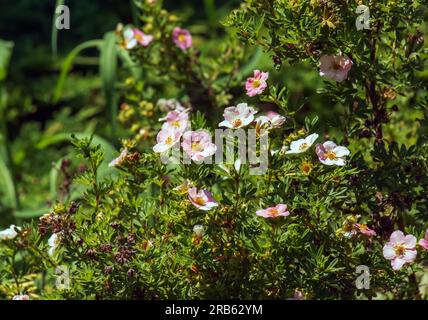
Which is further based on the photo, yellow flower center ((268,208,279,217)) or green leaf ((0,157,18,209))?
green leaf ((0,157,18,209))

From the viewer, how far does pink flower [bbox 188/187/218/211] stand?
1760 millimetres

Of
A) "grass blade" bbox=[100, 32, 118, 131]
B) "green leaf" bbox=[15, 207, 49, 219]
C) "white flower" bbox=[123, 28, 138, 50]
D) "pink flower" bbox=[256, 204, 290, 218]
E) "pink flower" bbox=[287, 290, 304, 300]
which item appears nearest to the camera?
"pink flower" bbox=[256, 204, 290, 218]

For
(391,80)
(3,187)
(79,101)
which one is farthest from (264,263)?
(79,101)

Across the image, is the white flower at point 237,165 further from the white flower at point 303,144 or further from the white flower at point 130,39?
the white flower at point 130,39

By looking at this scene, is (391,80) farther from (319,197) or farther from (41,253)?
(41,253)

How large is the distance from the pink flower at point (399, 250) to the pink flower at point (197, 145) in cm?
49

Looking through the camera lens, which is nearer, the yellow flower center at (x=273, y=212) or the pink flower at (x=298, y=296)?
the yellow flower center at (x=273, y=212)

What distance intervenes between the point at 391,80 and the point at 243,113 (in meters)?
0.46

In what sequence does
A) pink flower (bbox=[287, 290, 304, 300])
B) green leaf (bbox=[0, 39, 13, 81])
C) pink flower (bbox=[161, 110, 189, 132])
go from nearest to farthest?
pink flower (bbox=[287, 290, 304, 300]) → pink flower (bbox=[161, 110, 189, 132]) → green leaf (bbox=[0, 39, 13, 81])

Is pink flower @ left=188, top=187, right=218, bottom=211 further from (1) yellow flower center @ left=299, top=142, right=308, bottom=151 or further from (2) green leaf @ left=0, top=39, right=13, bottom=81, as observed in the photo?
(2) green leaf @ left=0, top=39, right=13, bottom=81

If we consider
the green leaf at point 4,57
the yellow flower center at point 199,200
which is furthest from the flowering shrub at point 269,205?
the green leaf at point 4,57

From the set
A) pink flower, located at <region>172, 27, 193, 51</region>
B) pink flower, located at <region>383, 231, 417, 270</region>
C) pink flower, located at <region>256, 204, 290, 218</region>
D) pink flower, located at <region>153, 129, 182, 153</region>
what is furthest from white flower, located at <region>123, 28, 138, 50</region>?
pink flower, located at <region>383, 231, 417, 270</region>

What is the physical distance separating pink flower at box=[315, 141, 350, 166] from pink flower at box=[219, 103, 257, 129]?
0.19 m

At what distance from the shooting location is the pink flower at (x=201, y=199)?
1.76 metres
